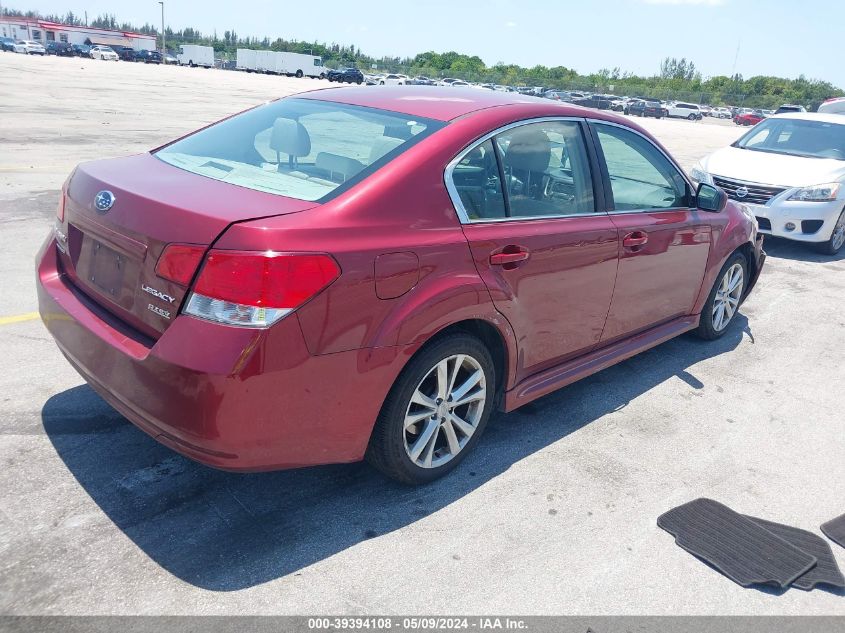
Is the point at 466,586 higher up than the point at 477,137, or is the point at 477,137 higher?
the point at 477,137

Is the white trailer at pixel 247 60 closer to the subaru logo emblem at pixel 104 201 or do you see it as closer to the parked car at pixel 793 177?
the parked car at pixel 793 177

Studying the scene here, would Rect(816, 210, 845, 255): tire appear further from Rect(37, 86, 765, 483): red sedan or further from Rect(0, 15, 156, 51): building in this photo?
Rect(0, 15, 156, 51): building

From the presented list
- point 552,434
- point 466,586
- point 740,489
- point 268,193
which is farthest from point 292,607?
point 740,489

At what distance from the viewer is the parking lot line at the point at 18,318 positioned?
4832mm

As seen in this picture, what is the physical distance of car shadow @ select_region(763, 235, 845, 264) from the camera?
9266 mm

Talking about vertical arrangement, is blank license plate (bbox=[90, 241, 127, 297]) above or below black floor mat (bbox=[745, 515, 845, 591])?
above

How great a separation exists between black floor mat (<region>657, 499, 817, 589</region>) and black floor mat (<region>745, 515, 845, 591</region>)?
3 centimetres

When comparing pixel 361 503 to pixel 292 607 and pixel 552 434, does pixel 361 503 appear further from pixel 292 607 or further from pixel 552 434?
pixel 552 434

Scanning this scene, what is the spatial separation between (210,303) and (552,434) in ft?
7.27

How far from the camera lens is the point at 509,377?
365 centimetres

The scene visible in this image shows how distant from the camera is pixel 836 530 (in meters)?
3.41

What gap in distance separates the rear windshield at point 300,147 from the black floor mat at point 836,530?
103 inches

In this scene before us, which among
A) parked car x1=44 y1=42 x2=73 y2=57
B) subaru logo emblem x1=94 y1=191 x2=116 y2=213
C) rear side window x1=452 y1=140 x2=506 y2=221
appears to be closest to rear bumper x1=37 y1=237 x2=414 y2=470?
subaru logo emblem x1=94 y1=191 x2=116 y2=213

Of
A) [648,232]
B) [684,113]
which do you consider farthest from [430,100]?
[684,113]
